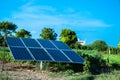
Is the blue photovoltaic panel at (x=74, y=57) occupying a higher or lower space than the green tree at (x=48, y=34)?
lower

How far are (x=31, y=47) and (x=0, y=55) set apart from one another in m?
4.53

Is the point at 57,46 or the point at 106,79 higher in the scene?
the point at 57,46

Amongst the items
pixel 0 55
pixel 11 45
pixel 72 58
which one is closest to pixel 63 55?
pixel 72 58

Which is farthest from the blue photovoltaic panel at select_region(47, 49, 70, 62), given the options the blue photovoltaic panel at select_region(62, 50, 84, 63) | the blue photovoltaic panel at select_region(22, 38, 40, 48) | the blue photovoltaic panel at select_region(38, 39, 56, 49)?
the blue photovoltaic panel at select_region(22, 38, 40, 48)

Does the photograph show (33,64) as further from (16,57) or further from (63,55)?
(16,57)

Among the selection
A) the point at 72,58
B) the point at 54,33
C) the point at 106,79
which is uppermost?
the point at 54,33

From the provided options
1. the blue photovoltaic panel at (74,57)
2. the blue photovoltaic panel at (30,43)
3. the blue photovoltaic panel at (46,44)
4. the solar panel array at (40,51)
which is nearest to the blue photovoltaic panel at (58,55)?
the solar panel array at (40,51)

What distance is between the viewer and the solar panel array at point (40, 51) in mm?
15702

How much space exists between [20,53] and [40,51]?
1462 millimetres

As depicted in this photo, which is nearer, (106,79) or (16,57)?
(106,79)

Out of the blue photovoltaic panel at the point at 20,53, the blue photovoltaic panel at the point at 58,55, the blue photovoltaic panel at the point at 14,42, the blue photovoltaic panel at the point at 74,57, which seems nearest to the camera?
the blue photovoltaic panel at the point at 20,53

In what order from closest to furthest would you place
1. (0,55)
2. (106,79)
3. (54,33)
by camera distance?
1. (106,79)
2. (0,55)
3. (54,33)

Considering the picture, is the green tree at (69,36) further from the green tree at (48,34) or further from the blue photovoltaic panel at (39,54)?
the blue photovoltaic panel at (39,54)

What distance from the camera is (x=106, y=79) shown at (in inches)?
520
